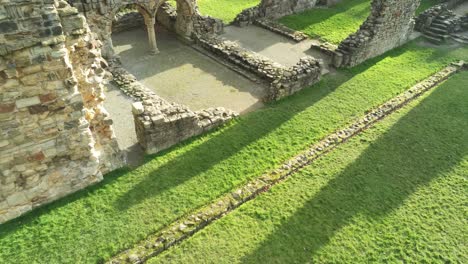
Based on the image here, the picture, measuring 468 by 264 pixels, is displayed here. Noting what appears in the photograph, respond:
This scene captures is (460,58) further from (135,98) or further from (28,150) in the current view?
(28,150)

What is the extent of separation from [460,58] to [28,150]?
17468mm

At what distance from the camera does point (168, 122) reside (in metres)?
9.82

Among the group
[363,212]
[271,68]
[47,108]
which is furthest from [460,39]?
[47,108]

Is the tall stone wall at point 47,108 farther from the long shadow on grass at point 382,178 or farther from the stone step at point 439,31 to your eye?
the stone step at point 439,31

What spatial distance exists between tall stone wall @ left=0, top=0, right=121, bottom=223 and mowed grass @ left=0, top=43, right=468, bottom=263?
61 cm

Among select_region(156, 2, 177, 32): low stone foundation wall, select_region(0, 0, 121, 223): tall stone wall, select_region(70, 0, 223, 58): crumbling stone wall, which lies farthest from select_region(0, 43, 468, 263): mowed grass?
select_region(156, 2, 177, 32): low stone foundation wall

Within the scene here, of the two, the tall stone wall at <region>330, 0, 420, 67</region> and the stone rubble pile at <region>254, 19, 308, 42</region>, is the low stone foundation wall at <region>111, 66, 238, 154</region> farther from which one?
the stone rubble pile at <region>254, 19, 308, 42</region>

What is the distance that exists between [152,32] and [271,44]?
19.1 feet

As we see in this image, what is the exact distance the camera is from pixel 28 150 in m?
7.49

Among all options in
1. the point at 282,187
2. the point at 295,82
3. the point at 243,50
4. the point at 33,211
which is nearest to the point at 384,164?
the point at 282,187

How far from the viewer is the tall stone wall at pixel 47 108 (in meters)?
6.44

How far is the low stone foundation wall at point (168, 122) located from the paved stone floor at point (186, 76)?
1307 millimetres

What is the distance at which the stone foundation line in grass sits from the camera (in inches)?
296

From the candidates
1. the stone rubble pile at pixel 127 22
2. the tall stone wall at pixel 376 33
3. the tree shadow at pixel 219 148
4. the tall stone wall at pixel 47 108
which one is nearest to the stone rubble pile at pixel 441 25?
the tall stone wall at pixel 376 33
